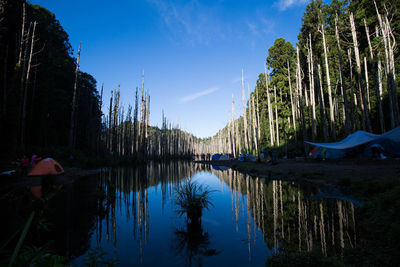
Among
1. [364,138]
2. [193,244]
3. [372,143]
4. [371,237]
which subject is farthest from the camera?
[372,143]

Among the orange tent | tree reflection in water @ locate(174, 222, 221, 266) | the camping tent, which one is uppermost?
the camping tent

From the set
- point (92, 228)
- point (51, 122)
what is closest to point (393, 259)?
point (92, 228)

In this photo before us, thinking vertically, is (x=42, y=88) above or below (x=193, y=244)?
above

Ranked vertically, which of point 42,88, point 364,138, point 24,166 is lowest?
point 24,166

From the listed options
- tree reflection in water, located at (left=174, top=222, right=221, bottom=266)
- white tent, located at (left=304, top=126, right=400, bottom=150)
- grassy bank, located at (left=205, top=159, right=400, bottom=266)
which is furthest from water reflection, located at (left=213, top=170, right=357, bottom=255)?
white tent, located at (left=304, top=126, right=400, bottom=150)

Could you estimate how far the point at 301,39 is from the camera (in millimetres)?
27453

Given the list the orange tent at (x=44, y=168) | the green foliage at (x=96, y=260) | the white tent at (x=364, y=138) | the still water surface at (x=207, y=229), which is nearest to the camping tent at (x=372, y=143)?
the white tent at (x=364, y=138)

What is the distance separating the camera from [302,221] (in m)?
4.83

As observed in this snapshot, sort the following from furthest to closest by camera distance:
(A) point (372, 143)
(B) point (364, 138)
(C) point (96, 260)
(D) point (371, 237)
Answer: (A) point (372, 143) → (B) point (364, 138) → (D) point (371, 237) → (C) point (96, 260)

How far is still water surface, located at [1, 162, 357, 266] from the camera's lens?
3612 millimetres

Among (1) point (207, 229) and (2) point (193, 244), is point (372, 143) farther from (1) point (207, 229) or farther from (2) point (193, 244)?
(2) point (193, 244)

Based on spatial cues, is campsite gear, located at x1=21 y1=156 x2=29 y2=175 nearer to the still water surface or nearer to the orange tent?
the orange tent

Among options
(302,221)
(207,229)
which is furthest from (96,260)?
(302,221)

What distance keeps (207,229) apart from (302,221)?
2376 mm
